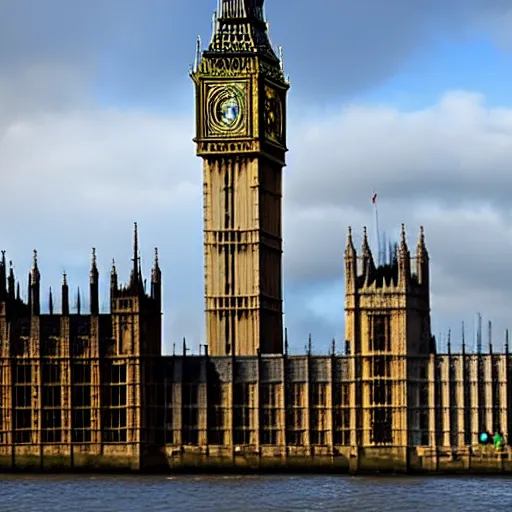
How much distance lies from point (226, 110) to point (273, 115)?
180 inches

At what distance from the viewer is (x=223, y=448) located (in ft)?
483

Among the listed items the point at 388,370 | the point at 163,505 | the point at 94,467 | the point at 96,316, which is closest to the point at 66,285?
the point at 96,316

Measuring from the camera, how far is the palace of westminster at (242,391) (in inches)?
5728

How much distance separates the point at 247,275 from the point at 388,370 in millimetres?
17268

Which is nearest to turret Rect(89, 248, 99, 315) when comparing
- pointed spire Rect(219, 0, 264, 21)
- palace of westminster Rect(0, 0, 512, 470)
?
palace of westminster Rect(0, 0, 512, 470)

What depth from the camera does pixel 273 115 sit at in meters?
164

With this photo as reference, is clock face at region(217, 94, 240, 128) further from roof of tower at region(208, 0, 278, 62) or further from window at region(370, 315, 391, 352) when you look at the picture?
window at region(370, 315, 391, 352)

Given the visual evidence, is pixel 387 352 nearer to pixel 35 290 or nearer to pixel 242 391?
pixel 242 391

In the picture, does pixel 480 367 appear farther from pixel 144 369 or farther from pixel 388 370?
pixel 144 369

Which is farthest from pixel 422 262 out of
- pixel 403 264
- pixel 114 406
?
pixel 114 406

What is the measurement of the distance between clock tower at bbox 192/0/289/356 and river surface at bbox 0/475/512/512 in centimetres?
1853

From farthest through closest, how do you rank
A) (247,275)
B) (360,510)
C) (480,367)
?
(247,275) < (480,367) < (360,510)

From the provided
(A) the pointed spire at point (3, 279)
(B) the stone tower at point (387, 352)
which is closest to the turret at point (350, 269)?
(B) the stone tower at point (387, 352)

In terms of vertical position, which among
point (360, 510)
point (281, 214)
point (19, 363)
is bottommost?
point (360, 510)
